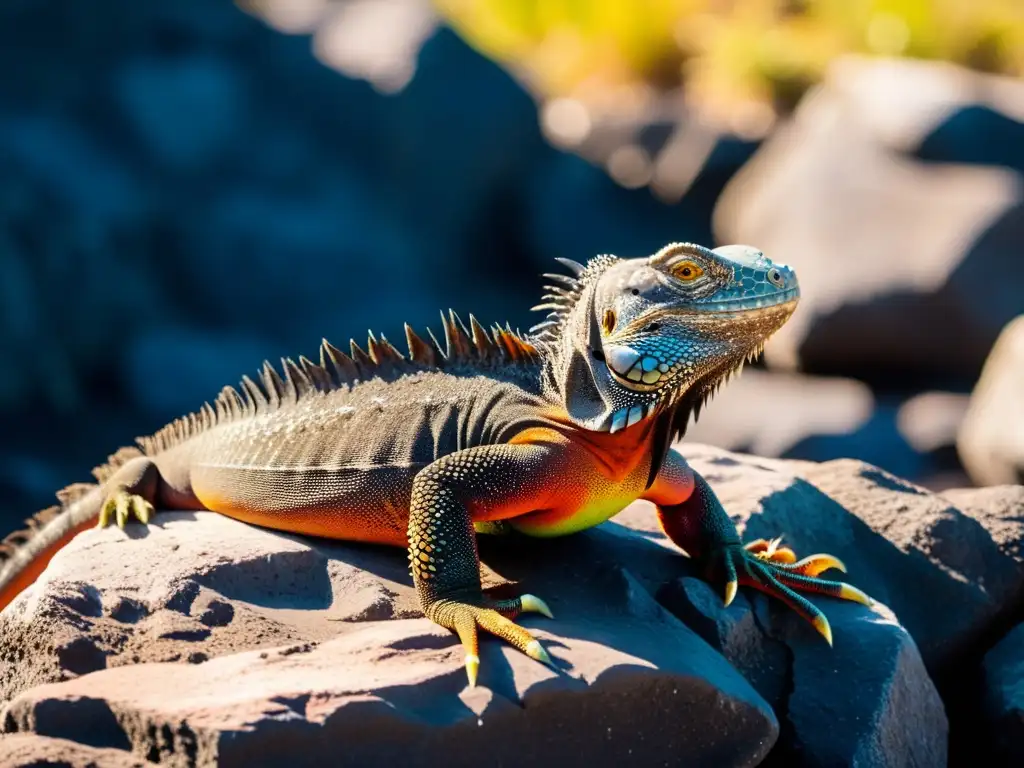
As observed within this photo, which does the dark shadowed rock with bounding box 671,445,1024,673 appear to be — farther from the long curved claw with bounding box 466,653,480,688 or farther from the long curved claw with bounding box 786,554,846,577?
the long curved claw with bounding box 466,653,480,688

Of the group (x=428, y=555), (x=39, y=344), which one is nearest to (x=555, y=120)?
(x=39, y=344)

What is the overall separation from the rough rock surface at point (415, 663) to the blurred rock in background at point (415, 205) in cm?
839

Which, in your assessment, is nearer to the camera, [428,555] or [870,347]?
[428,555]

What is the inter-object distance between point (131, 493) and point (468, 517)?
1893mm

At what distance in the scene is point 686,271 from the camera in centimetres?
446

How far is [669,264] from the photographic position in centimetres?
450

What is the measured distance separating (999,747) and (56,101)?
14.5m

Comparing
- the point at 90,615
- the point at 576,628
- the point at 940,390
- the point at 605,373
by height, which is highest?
A: the point at 605,373

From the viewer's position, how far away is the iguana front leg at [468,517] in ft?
14.0

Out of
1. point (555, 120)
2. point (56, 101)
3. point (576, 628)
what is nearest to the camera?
point (576, 628)

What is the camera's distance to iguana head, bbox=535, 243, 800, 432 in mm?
4406

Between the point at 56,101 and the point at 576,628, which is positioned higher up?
the point at 56,101

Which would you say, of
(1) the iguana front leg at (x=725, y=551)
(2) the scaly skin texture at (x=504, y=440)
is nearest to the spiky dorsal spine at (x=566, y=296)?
(2) the scaly skin texture at (x=504, y=440)

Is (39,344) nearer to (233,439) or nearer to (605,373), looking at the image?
(233,439)
